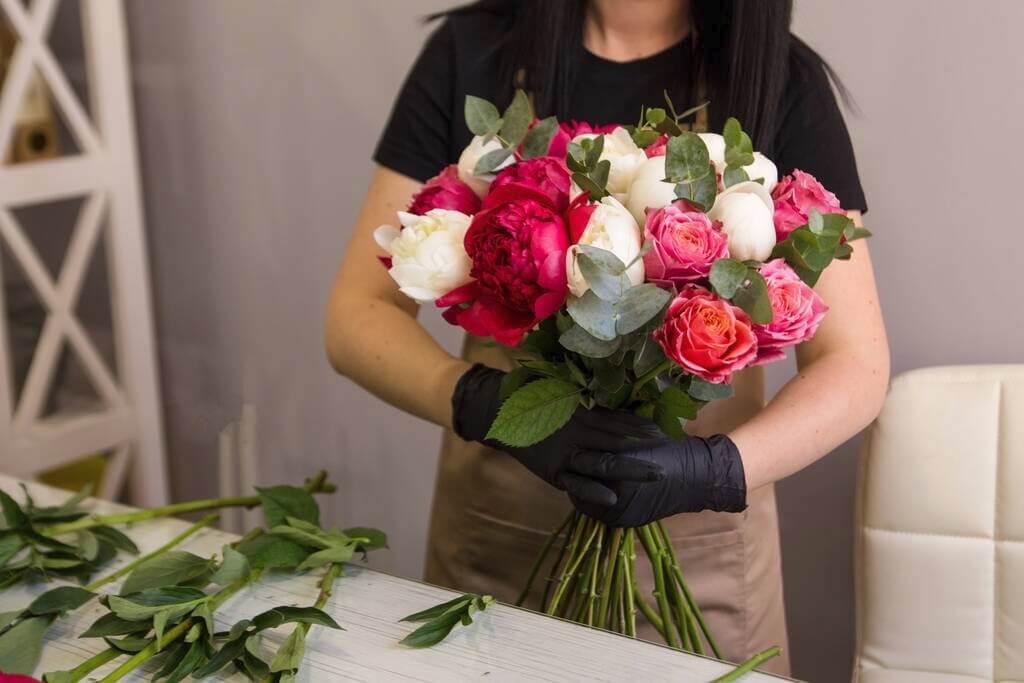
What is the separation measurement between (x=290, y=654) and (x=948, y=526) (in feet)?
2.52

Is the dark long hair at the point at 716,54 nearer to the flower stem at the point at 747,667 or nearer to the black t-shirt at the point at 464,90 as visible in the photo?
the black t-shirt at the point at 464,90

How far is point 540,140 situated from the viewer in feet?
2.76

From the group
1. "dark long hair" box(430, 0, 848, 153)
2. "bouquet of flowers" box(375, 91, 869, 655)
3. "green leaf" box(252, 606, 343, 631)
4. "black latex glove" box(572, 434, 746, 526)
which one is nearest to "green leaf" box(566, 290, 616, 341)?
"bouquet of flowers" box(375, 91, 869, 655)

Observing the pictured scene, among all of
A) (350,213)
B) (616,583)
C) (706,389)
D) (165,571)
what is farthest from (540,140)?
(350,213)

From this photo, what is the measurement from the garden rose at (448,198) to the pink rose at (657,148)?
0.46 feet

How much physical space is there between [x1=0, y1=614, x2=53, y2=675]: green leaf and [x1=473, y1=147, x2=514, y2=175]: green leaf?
513mm

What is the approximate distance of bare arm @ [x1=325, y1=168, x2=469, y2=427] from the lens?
1145 millimetres

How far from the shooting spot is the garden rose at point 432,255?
0.78 m

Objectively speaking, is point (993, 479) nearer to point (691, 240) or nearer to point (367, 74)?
point (691, 240)

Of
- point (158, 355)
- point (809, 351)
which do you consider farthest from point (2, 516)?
point (158, 355)

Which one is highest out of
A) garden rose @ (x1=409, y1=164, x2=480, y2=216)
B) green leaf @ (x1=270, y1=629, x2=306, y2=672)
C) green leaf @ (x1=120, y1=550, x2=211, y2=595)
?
garden rose @ (x1=409, y1=164, x2=480, y2=216)

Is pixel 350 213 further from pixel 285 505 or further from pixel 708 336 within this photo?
pixel 708 336

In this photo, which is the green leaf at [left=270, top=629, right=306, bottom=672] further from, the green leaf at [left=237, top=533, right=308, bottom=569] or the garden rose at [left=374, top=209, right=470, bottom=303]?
the garden rose at [left=374, top=209, right=470, bottom=303]

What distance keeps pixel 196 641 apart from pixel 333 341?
1.61 ft
